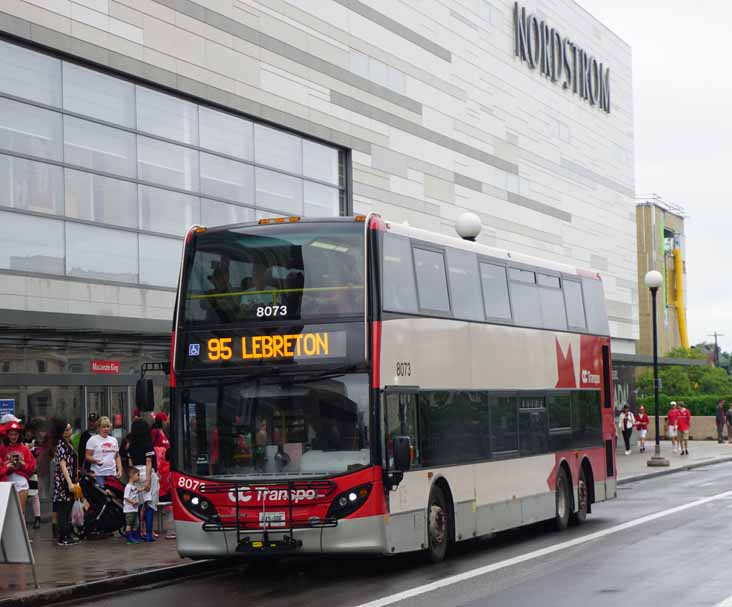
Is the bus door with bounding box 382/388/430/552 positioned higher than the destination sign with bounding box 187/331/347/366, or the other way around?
the destination sign with bounding box 187/331/347/366

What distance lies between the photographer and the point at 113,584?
14266 millimetres

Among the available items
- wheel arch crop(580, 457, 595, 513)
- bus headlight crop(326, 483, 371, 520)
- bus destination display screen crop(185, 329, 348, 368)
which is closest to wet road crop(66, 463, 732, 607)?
bus headlight crop(326, 483, 371, 520)

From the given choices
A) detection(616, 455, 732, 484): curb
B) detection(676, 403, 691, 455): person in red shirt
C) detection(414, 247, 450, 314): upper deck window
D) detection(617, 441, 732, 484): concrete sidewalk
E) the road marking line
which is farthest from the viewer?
detection(676, 403, 691, 455): person in red shirt

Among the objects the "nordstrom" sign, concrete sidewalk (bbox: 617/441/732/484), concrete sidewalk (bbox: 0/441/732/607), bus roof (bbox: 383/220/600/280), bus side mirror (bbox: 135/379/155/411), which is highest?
the "nordstrom" sign

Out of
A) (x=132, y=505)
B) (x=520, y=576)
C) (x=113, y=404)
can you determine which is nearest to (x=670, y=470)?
(x=113, y=404)

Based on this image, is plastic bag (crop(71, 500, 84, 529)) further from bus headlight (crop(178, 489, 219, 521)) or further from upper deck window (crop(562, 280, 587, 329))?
upper deck window (crop(562, 280, 587, 329))

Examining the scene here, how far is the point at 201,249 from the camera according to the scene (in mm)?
15102

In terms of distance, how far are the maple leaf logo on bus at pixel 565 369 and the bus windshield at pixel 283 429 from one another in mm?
6588

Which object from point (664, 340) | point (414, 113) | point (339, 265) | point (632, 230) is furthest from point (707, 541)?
point (664, 340)

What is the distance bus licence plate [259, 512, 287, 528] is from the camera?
46.1 feet

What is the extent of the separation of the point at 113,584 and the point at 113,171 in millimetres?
12938

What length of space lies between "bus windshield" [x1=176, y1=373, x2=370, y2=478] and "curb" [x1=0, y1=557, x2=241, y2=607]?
4.45ft

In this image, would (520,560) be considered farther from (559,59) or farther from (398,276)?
(559,59)

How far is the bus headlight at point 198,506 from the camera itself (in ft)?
47.1
